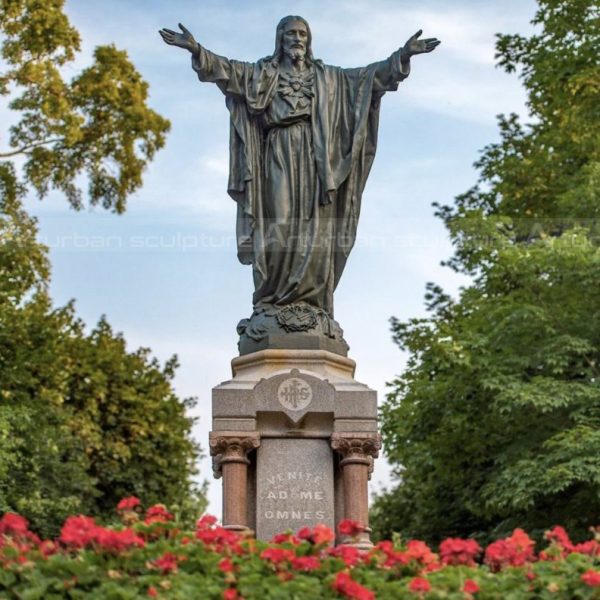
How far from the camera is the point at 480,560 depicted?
20203mm

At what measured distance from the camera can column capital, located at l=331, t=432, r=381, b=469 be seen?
453 inches

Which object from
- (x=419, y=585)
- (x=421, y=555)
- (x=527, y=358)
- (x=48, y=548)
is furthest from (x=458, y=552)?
(x=527, y=358)

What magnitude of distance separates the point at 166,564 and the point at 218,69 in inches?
240

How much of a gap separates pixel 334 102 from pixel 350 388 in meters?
2.75

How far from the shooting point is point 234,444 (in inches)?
453

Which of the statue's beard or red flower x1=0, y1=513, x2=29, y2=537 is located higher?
the statue's beard

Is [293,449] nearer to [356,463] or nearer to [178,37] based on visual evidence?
→ [356,463]

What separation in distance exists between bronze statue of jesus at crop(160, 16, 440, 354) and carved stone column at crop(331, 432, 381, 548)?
1126 millimetres

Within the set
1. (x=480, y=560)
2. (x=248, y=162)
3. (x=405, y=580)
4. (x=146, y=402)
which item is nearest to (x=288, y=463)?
(x=248, y=162)

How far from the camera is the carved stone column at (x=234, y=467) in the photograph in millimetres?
11438

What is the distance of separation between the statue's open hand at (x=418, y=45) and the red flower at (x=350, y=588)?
618 cm

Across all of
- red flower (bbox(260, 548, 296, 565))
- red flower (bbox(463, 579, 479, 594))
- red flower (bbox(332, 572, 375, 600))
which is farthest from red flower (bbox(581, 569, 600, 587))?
red flower (bbox(260, 548, 296, 565))

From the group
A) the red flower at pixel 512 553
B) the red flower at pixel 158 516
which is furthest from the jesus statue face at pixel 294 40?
the red flower at pixel 512 553

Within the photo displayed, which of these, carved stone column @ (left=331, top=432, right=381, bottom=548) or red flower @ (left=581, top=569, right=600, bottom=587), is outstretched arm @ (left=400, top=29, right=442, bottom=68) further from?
red flower @ (left=581, top=569, right=600, bottom=587)
